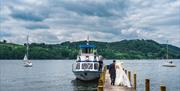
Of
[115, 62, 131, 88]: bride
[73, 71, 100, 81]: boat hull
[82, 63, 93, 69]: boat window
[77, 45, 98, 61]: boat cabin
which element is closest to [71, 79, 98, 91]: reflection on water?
[73, 71, 100, 81]: boat hull

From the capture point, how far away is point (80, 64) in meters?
59.7

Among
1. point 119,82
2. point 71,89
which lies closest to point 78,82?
point 71,89

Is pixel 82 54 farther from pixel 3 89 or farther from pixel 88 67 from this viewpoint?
pixel 3 89

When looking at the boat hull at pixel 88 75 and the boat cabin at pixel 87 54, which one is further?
the boat cabin at pixel 87 54

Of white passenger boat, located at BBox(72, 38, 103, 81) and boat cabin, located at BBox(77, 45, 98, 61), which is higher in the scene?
boat cabin, located at BBox(77, 45, 98, 61)

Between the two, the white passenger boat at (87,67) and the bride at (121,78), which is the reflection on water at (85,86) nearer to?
the white passenger boat at (87,67)

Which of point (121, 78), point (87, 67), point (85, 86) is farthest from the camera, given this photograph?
point (87, 67)

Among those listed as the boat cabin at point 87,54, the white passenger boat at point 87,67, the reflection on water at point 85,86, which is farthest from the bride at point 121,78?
the boat cabin at point 87,54

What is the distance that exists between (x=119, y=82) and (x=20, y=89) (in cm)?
2630

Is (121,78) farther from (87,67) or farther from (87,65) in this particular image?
(87,65)

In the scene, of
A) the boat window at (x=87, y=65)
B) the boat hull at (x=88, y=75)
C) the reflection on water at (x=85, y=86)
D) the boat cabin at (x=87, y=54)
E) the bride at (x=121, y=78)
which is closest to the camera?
the bride at (x=121, y=78)

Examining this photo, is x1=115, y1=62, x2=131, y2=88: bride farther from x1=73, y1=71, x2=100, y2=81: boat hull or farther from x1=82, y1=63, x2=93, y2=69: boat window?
x1=82, y1=63, x2=93, y2=69: boat window

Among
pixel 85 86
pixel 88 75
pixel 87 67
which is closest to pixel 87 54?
pixel 87 67

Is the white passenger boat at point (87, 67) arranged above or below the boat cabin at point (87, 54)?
below
